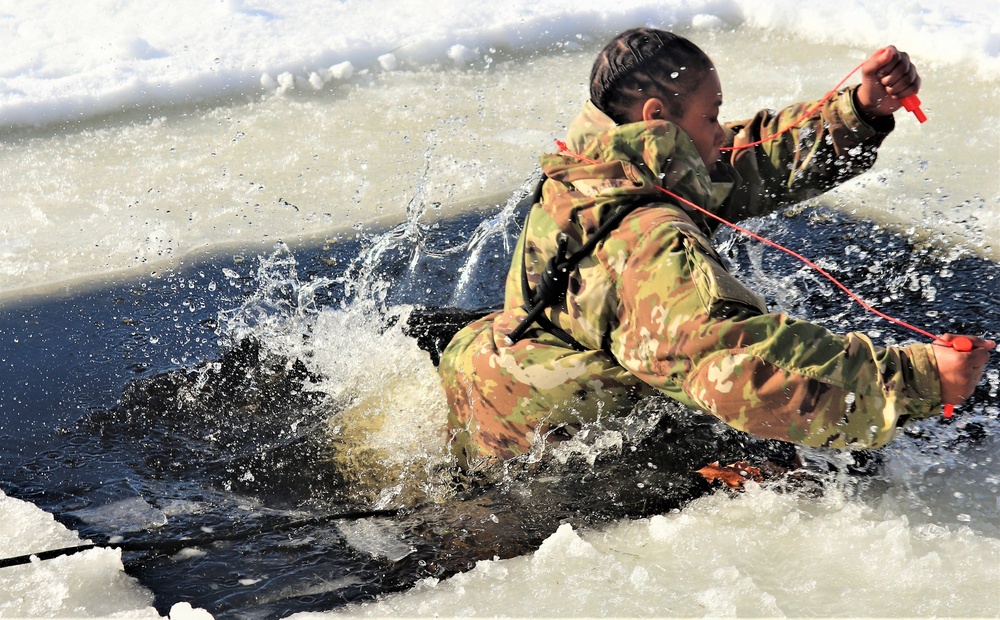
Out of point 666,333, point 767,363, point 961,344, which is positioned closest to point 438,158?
point 666,333

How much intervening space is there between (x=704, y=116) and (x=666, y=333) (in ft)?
1.92

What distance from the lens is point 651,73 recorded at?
220cm

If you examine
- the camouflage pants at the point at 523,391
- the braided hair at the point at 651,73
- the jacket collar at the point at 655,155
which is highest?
the braided hair at the point at 651,73

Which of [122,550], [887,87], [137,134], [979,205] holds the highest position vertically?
[887,87]

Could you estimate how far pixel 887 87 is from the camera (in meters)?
2.47

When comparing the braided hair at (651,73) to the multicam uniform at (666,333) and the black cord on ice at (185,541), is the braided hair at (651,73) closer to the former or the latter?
the multicam uniform at (666,333)

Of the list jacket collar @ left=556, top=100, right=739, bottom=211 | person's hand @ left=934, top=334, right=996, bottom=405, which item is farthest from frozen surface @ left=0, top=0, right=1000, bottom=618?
jacket collar @ left=556, top=100, right=739, bottom=211

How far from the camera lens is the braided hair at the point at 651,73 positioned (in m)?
2.19

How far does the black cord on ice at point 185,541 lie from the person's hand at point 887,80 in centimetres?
169

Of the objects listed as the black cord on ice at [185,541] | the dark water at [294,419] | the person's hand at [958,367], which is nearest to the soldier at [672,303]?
the person's hand at [958,367]

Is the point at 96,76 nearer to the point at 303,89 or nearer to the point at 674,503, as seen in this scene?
the point at 303,89

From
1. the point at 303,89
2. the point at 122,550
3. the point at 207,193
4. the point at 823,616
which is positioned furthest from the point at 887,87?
the point at 303,89

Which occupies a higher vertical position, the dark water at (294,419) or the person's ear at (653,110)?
the person's ear at (653,110)

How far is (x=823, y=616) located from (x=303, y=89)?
14.8ft
